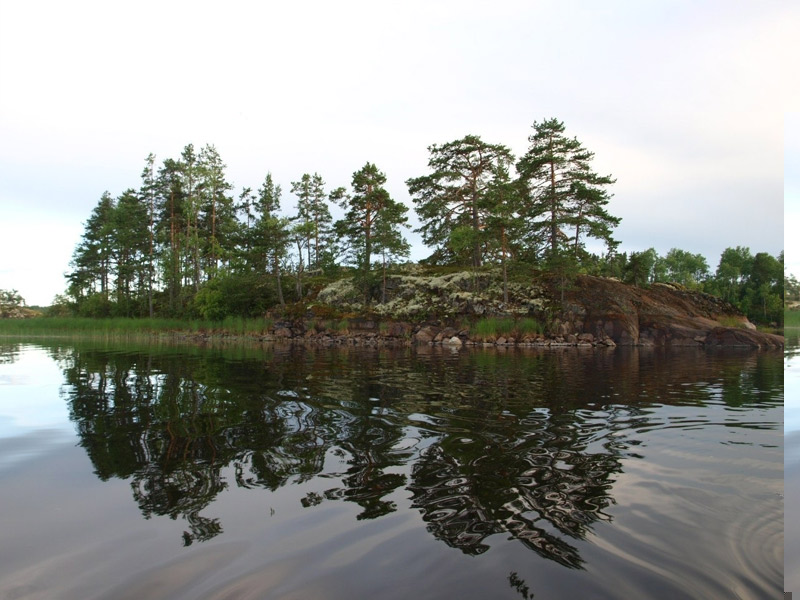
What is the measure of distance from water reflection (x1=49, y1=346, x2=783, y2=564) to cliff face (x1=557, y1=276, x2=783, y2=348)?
2016 centimetres

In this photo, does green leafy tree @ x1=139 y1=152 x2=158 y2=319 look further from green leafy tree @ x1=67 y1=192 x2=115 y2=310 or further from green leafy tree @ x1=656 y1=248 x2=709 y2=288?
green leafy tree @ x1=656 y1=248 x2=709 y2=288

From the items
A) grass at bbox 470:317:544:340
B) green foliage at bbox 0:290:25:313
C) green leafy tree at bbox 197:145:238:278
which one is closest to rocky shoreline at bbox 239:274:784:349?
grass at bbox 470:317:544:340

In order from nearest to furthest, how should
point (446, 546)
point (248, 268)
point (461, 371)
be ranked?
1. point (446, 546)
2. point (461, 371)
3. point (248, 268)

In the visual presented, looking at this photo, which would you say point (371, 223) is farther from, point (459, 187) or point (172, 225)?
point (172, 225)

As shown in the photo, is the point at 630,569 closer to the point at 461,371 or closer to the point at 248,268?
the point at 461,371

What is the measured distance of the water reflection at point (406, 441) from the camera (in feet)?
13.7

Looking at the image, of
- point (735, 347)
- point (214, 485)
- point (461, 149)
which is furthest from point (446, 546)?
point (461, 149)

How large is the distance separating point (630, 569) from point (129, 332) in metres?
47.4

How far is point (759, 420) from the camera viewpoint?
7.71 meters

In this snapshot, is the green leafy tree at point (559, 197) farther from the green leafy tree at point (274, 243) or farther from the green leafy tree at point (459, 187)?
the green leafy tree at point (274, 243)

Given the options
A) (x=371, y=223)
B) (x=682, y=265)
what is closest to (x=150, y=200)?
(x=371, y=223)

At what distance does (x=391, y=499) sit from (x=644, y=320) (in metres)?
35.1

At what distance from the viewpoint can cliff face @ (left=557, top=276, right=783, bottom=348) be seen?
30750mm

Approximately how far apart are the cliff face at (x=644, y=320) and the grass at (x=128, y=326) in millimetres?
25149
